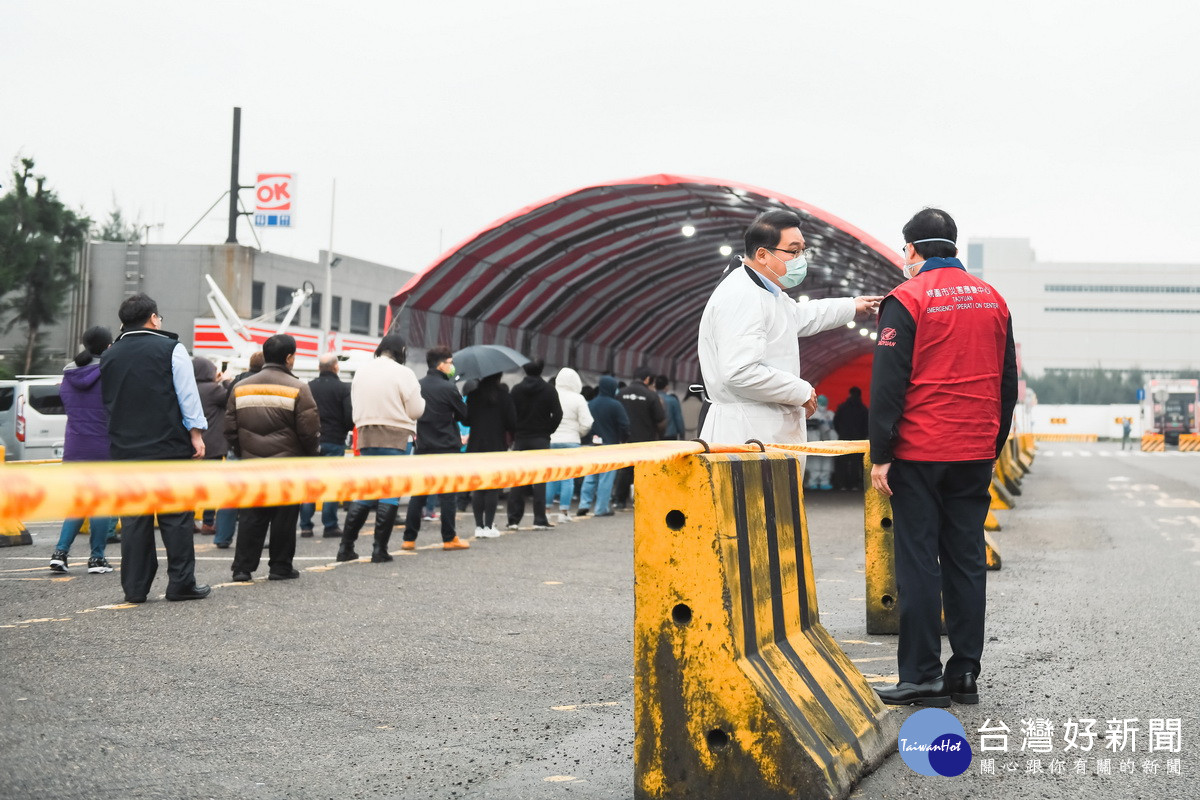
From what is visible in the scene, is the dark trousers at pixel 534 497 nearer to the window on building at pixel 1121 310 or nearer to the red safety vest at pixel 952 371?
the red safety vest at pixel 952 371

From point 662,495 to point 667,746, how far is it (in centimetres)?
72

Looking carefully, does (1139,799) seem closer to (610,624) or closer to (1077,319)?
(610,624)

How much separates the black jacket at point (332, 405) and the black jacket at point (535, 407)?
2023 mm

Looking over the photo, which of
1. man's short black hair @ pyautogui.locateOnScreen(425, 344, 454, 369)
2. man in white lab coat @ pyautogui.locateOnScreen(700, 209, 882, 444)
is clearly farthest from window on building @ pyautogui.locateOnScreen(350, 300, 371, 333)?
man in white lab coat @ pyautogui.locateOnScreen(700, 209, 882, 444)

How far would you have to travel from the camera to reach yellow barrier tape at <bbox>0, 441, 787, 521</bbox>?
1975 mm

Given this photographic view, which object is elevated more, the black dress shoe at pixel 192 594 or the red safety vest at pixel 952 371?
the red safety vest at pixel 952 371

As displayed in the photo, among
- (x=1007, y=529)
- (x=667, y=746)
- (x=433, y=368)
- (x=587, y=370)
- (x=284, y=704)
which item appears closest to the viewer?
(x=667, y=746)

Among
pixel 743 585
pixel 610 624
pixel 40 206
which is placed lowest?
pixel 610 624

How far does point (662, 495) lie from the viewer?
349 centimetres

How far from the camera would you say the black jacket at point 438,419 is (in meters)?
11.2

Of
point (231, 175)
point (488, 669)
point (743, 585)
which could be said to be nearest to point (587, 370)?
point (231, 175)

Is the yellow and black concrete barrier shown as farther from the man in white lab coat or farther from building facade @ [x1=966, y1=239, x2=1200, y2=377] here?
building facade @ [x1=966, y1=239, x2=1200, y2=377]

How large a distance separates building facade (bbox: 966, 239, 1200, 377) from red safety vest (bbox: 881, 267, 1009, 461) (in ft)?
392

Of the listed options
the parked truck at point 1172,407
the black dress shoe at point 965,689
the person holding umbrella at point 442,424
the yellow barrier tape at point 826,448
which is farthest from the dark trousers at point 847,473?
the parked truck at point 1172,407
